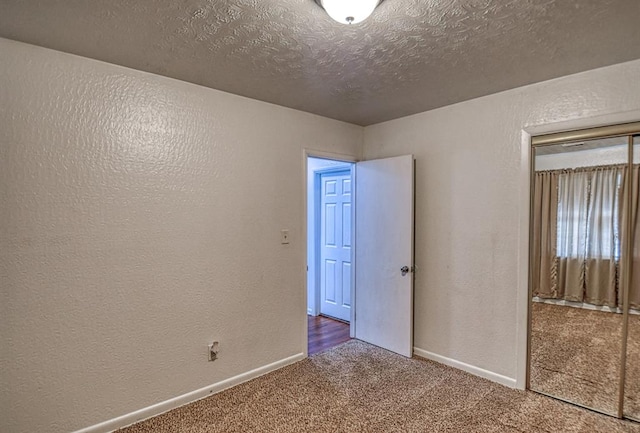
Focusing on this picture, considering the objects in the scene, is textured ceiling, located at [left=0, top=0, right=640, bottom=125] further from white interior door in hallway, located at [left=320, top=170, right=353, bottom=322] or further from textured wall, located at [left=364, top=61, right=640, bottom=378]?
white interior door in hallway, located at [left=320, top=170, right=353, bottom=322]

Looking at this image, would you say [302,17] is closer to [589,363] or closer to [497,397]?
[497,397]

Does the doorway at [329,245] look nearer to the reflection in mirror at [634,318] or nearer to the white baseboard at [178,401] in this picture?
the white baseboard at [178,401]

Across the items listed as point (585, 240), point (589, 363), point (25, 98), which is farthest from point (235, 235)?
point (589, 363)

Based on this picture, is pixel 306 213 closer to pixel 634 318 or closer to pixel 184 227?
pixel 184 227

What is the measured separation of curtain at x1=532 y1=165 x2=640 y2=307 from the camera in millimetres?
2311

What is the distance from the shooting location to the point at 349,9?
149cm

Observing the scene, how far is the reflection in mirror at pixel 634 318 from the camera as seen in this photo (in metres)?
2.22

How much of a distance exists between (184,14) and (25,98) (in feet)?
3.50

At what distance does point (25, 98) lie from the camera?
192 cm

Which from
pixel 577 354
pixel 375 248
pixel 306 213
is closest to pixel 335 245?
pixel 375 248

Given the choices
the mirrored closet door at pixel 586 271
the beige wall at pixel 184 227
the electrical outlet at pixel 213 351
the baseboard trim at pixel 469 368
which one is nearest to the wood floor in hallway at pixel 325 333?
the beige wall at pixel 184 227

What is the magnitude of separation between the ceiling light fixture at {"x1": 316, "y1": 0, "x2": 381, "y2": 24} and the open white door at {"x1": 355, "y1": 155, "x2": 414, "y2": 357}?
1837mm

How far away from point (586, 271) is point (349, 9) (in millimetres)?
2357

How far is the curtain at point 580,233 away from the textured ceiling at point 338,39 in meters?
0.75
